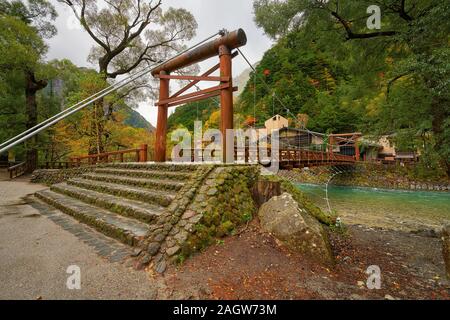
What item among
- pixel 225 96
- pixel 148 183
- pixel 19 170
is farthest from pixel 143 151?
pixel 19 170

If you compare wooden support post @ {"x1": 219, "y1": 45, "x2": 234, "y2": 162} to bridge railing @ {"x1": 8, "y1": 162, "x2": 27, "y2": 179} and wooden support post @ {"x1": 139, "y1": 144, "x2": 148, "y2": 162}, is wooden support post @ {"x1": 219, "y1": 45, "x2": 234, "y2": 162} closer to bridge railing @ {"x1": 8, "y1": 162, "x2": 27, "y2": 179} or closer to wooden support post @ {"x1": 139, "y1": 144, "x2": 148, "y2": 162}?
wooden support post @ {"x1": 139, "y1": 144, "x2": 148, "y2": 162}

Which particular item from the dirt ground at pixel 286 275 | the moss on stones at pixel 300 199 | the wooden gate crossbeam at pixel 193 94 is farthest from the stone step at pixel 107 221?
the wooden gate crossbeam at pixel 193 94

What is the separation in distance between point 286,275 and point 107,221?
10.8ft

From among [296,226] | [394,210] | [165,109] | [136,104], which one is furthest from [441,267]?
[136,104]

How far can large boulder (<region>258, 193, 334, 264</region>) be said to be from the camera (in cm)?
314

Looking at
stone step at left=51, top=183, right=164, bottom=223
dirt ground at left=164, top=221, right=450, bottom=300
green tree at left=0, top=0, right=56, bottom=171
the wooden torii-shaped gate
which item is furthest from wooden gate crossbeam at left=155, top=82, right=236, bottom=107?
green tree at left=0, top=0, right=56, bottom=171

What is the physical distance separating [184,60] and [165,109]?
64.3 inches

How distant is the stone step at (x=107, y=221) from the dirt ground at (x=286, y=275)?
101 centimetres

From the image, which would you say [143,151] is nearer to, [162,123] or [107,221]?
[162,123]

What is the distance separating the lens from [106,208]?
4.59 meters

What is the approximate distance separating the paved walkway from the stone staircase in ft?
0.87

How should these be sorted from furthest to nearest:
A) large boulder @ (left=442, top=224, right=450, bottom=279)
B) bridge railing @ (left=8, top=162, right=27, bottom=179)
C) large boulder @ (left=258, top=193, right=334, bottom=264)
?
bridge railing @ (left=8, top=162, right=27, bottom=179)
large boulder @ (left=258, top=193, right=334, bottom=264)
large boulder @ (left=442, top=224, right=450, bottom=279)

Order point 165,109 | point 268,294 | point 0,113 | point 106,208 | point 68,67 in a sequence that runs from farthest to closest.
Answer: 1. point 68,67
2. point 0,113
3. point 165,109
4. point 106,208
5. point 268,294
